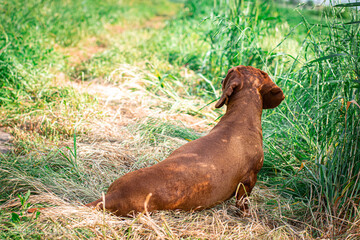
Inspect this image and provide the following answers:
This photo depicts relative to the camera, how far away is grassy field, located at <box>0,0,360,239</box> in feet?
6.49

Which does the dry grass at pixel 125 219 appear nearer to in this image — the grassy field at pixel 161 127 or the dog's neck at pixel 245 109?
the grassy field at pixel 161 127

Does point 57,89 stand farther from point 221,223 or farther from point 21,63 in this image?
point 221,223

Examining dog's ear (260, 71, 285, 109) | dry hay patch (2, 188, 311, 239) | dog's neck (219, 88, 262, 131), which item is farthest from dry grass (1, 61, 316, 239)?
dog's ear (260, 71, 285, 109)

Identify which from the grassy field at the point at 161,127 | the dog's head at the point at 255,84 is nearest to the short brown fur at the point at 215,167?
the dog's head at the point at 255,84

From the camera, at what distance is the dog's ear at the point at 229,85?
2.29 m

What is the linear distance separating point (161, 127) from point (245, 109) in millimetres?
1205

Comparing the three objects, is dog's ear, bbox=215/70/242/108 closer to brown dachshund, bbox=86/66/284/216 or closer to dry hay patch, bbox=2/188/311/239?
brown dachshund, bbox=86/66/284/216

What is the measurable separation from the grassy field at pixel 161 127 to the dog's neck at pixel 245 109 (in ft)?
1.09

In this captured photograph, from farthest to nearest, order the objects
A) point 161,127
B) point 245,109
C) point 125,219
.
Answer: point 161,127
point 245,109
point 125,219

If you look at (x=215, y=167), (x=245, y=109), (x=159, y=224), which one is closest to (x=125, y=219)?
(x=159, y=224)

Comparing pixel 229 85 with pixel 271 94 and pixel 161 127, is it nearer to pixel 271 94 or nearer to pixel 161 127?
pixel 271 94

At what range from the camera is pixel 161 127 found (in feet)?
10.9

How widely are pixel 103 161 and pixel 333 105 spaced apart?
73.3 inches

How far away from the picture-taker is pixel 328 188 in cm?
221
